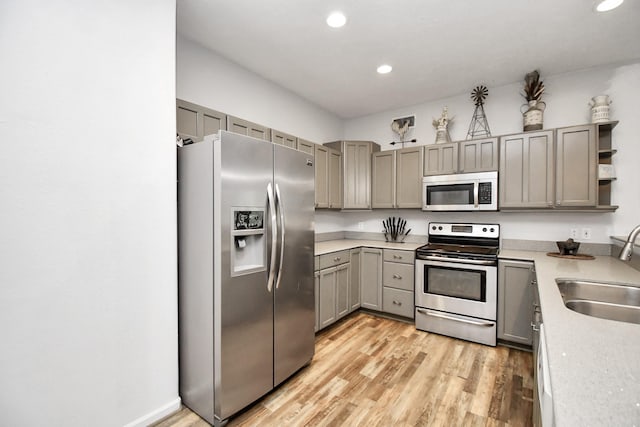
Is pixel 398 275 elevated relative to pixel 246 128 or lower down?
lower down

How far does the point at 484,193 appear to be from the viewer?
10.3 feet

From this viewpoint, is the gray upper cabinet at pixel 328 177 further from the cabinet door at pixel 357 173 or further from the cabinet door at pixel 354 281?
the cabinet door at pixel 354 281

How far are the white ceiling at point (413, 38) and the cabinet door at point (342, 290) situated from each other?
2154 mm

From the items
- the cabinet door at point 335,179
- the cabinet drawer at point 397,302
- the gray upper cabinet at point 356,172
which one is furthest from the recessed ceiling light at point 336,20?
the cabinet drawer at point 397,302

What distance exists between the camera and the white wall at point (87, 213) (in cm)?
130

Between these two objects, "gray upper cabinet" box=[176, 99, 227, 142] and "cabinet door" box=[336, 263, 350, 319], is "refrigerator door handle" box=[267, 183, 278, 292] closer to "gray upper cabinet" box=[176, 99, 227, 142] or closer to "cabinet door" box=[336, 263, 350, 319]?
"gray upper cabinet" box=[176, 99, 227, 142]

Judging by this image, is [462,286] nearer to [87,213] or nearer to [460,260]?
[460,260]

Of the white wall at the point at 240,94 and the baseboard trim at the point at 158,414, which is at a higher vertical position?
the white wall at the point at 240,94

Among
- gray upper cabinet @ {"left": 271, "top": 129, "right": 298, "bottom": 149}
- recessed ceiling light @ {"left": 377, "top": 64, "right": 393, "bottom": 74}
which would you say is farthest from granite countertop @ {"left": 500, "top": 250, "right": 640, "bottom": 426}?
gray upper cabinet @ {"left": 271, "top": 129, "right": 298, "bottom": 149}

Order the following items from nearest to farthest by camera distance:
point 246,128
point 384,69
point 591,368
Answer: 1. point 591,368
2. point 246,128
3. point 384,69

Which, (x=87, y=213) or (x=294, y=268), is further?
(x=294, y=268)

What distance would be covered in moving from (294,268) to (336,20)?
191 centimetres

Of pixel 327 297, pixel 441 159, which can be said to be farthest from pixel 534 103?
pixel 327 297

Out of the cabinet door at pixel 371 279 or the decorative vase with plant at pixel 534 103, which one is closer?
the decorative vase with plant at pixel 534 103
